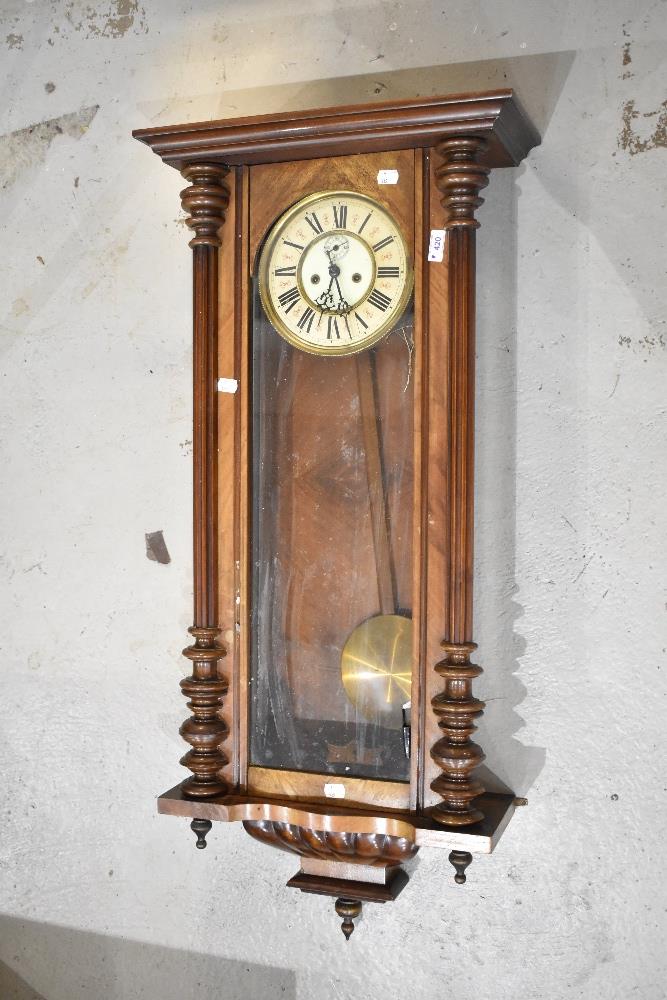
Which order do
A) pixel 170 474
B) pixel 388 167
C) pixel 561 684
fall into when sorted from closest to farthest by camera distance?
1. pixel 388 167
2. pixel 561 684
3. pixel 170 474

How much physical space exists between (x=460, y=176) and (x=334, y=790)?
767 millimetres

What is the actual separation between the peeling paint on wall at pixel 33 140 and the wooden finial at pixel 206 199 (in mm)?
411

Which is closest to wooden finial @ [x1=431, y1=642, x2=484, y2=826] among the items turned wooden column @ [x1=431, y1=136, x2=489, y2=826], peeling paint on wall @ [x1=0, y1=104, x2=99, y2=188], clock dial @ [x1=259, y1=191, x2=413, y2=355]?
turned wooden column @ [x1=431, y1=136, x2=489, y2=826]

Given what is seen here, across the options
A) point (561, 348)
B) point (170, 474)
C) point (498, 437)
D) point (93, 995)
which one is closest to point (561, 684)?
point (498, 437)

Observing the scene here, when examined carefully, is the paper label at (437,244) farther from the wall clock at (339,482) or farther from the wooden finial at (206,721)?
the wooden finial at (206,721)

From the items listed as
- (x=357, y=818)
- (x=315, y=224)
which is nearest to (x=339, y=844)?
(x=357, y=818)

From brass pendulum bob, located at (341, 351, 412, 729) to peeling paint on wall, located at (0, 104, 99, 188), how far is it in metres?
0.72

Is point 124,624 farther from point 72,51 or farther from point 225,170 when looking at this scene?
point 72,51

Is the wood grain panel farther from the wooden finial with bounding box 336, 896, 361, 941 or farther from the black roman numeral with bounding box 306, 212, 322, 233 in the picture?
the black roman numeral with bounding box 306, 212, 322, 233

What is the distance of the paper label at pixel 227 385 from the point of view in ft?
4.23

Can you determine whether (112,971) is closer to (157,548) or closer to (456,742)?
(157,548)

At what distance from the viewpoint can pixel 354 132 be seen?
119cm

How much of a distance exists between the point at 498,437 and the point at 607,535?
7.7 inches

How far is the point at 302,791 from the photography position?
4.09 ft
